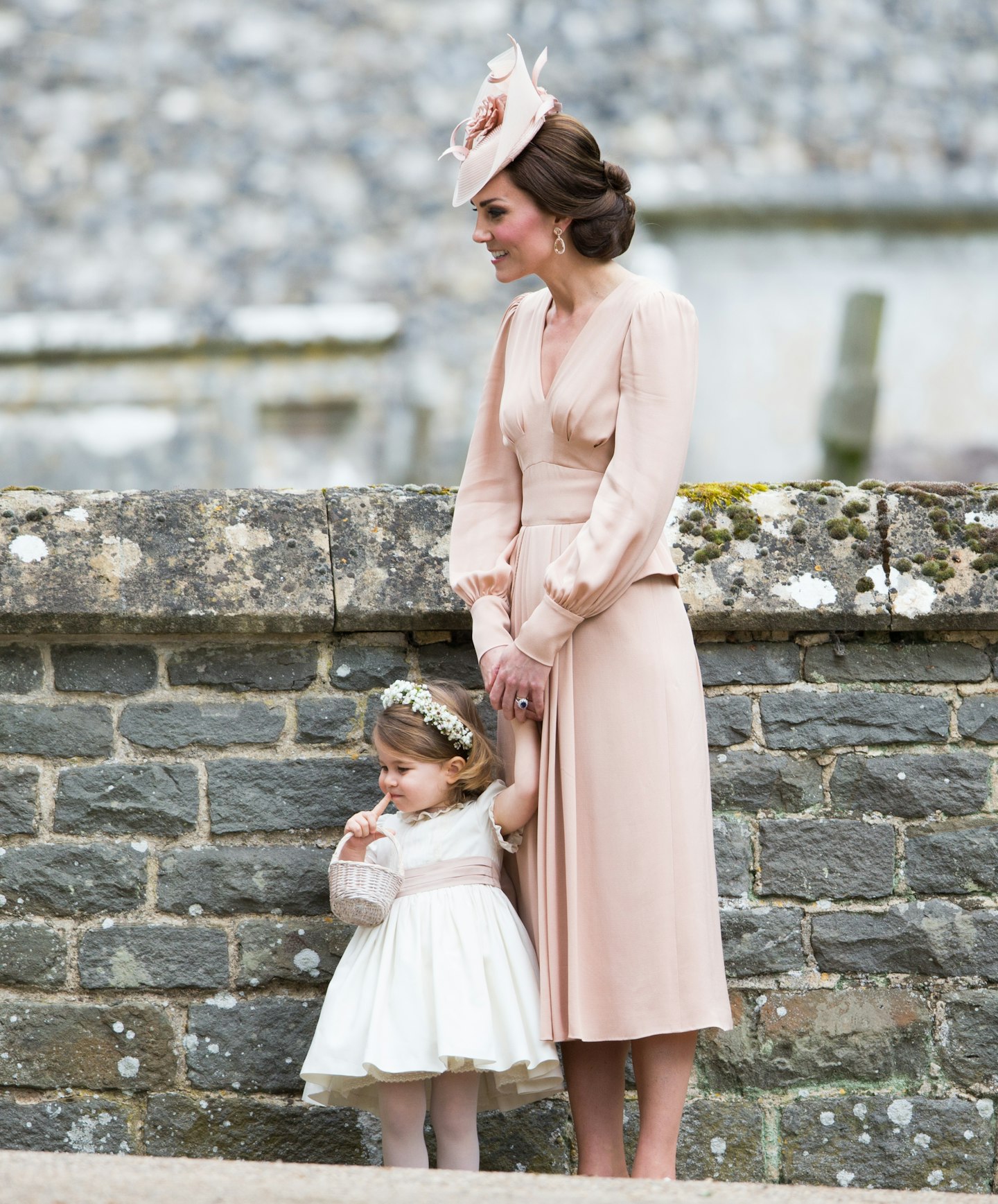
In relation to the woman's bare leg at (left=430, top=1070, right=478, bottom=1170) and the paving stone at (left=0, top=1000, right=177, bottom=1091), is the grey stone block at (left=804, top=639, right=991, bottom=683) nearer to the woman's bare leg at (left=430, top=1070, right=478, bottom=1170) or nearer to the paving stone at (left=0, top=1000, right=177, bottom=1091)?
the woman's bare leg at (left=430, top=1070, right=478, bottom=1170)

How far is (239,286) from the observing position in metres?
10.3

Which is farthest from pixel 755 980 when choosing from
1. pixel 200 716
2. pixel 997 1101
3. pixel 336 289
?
pixel 336 289

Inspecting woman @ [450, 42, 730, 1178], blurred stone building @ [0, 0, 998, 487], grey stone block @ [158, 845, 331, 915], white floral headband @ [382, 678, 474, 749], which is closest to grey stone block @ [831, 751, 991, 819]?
woman @ [450, 42, 730, 1178]

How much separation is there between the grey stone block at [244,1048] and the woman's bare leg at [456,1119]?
0.42 metres

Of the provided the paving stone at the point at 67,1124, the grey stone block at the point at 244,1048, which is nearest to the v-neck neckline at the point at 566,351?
the grey stone block at the point at 244,1048

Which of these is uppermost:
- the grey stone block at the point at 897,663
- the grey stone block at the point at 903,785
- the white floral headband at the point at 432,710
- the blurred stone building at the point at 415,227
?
the blurred stone building at the point at 415,227

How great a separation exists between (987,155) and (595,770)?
9.44 m

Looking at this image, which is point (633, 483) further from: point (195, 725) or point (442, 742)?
point (195, 725)

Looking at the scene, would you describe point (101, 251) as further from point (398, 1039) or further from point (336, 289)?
point (398, 1039)

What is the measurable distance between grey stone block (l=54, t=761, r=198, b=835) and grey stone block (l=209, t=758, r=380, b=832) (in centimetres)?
6

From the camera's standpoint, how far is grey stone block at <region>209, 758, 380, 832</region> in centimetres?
303

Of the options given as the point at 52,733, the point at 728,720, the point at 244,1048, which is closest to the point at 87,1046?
the point at 244,1048

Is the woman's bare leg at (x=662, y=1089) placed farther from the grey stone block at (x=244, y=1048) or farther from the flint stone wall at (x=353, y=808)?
the grey stone block at (x=244, y=1048)

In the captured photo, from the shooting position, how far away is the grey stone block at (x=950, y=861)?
307 centimetres
